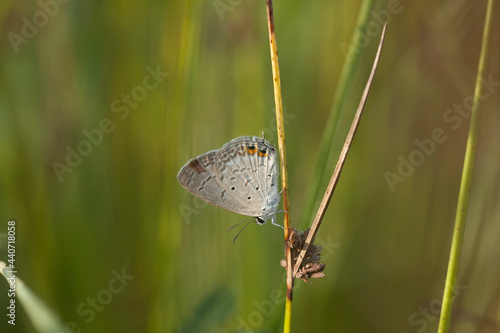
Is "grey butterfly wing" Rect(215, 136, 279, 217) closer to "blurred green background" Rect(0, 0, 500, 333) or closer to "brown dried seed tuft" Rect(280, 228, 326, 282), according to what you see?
"blurred green background" Rect(0, 0, 500, 333)

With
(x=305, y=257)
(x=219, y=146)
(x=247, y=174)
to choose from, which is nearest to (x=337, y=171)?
(x=305, y=257)

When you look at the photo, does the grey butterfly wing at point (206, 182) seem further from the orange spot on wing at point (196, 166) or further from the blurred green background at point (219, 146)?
the blurred green background at point (219, 146)

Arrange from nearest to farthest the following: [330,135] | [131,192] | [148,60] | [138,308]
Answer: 1. [330,135]
2. [138,308]
3. [131,192]
4. [148,60]

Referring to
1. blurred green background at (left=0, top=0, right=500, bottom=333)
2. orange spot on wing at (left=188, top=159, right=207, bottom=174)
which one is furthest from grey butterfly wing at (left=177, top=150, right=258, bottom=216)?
blurred green background at (left=0, top=0, right=500, bottom=333)

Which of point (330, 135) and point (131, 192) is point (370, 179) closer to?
point (330, 135)

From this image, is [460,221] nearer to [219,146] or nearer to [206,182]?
[206,182]

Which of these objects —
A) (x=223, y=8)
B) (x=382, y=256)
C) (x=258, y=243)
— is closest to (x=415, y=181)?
(x=382, y=256)
